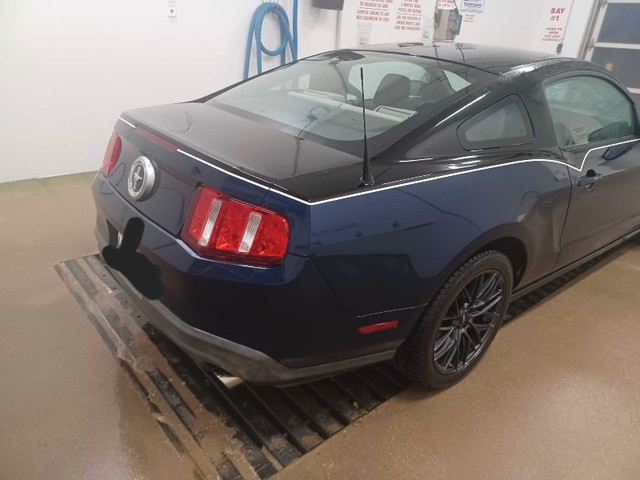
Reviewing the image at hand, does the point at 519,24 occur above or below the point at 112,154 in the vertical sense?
above

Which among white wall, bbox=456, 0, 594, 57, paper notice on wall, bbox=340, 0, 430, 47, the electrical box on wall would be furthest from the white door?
the electrical box on wall

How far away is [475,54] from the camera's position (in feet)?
6.08

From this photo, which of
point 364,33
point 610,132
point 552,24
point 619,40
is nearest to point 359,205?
point 610,132

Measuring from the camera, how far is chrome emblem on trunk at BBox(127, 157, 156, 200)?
1.37 meters

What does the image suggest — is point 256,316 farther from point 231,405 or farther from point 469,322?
point 469,322

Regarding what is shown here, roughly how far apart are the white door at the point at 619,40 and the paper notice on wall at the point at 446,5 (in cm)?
209

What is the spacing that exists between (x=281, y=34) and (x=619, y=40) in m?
4.59

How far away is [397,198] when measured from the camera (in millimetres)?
1265

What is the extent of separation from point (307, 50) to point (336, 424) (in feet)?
13.0

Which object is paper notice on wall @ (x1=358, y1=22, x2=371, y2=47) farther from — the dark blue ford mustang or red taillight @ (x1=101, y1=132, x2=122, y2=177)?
red taillight @ (x1=101, y1=132, x2=122, y2=177)

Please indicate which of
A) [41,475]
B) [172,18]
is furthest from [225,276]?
[172,18]

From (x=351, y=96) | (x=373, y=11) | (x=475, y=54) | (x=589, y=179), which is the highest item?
(x=373, y=11)

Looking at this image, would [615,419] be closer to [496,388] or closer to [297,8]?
[496,388]

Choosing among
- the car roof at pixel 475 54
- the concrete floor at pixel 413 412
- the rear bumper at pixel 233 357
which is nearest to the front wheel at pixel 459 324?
the concrete floor at pixel 413 412
